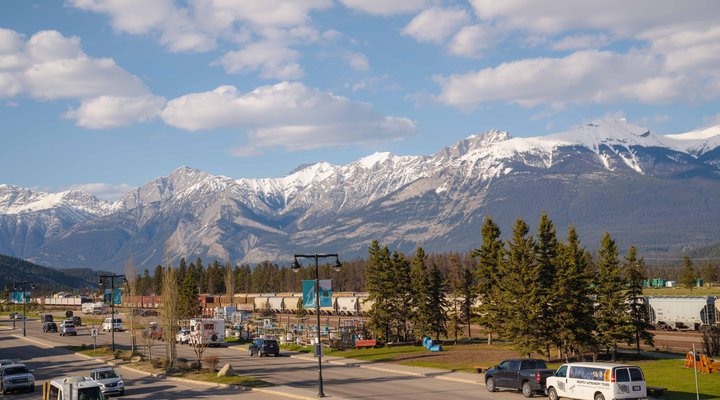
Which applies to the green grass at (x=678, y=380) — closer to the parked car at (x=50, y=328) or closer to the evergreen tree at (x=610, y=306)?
the evergreen tree at (x=610, y=306)

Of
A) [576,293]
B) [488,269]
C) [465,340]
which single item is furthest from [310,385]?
[465,340]

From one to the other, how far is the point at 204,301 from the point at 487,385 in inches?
4434

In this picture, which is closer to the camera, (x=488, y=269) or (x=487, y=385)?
(x=487, y=385)

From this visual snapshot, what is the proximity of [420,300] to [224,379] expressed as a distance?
2782cm

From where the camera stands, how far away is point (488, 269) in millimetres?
70125

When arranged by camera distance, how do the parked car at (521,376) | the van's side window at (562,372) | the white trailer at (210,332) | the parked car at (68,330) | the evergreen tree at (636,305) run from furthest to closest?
the parked car at (68,330)
the white trailer at (210,332)
the evergreen tree at (636,305)
the parked car at (521,376)
the van's side window at (562,372)

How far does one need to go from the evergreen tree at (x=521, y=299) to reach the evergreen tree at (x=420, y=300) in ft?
42.3

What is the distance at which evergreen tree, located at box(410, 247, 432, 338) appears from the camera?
72.6m

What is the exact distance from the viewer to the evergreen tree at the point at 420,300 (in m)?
72.6

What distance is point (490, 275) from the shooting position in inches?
2773

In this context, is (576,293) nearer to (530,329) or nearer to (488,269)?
(530,329)

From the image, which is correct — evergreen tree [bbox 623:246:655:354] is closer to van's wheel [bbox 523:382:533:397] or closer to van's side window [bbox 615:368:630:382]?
van's wheel [bbox 523:382:533:397]

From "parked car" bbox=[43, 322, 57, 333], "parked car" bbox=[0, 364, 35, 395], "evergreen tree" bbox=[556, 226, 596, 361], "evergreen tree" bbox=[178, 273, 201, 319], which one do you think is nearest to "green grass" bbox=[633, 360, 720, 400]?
"evergreen tree" bbox=[556, 226, 596, 361]

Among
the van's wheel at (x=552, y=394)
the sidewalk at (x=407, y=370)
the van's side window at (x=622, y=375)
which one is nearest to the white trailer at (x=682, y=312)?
the sidewalk at (x=407, y=370)
